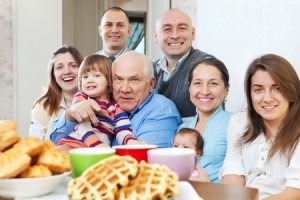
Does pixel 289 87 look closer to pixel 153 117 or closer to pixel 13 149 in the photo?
pixel 153 117

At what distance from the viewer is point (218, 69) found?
162 cm

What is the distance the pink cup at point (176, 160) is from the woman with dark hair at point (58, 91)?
1433 mm

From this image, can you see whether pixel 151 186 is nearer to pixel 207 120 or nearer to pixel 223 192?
pixel 223 192

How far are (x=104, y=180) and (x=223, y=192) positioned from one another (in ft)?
0.93

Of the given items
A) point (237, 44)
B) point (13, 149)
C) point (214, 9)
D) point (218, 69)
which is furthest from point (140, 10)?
point (13, 149)

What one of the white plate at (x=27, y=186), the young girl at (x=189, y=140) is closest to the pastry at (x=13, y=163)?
the white plate at (x=27, y=186)

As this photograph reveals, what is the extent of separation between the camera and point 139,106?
5.45ft

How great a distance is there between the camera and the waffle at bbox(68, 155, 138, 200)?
0.62 metres

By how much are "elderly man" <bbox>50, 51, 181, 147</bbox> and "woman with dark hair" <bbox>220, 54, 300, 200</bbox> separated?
27 centimetres

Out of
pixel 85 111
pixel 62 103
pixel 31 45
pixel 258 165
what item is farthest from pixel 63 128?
pixel 31 45

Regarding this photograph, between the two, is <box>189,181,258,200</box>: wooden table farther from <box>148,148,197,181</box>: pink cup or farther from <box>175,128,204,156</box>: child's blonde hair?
<box>175,128,204,156</box>: child's blonde hair

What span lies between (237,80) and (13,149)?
5.50ft

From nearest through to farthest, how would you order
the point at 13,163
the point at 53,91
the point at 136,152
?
the point at 13,163 < the point at 136,152 < the point at 53,91

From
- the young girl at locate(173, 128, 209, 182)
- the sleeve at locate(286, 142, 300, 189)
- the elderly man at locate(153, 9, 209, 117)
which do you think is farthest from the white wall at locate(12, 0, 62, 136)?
the sleeve at locate(286, 142, 300, 189)
